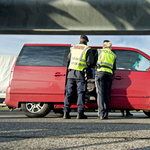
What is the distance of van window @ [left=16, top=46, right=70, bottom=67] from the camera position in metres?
5.64

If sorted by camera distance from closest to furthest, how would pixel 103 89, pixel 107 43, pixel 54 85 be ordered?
pixel 103 89 → pixel 107 43 → pixel 54 85

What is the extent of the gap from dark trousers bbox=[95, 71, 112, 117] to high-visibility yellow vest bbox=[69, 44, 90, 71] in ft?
1.30

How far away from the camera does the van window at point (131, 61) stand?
18.6 ft

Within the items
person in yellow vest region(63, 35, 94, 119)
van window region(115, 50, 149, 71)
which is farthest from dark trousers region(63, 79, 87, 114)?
van window region(115, 50, 149, 71)

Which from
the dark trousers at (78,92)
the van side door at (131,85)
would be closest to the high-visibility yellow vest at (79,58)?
the dark trousers at (78,92)

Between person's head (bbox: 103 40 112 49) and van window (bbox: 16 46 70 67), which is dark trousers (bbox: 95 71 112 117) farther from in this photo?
van window (bbox: 16 46 70 67)

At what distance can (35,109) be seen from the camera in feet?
18.3

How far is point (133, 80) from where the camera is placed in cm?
550

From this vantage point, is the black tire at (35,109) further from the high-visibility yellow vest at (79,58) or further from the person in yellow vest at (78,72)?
the high-visibility yellow vest at (79,58)

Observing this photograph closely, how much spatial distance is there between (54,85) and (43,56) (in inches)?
30.9

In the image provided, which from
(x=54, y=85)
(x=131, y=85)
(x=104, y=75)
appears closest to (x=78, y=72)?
(x=104, y=75)

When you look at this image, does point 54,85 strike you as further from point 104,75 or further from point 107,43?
point 107,43

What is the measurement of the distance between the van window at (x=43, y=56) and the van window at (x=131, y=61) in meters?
1.27

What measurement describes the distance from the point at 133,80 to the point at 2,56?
826cm
